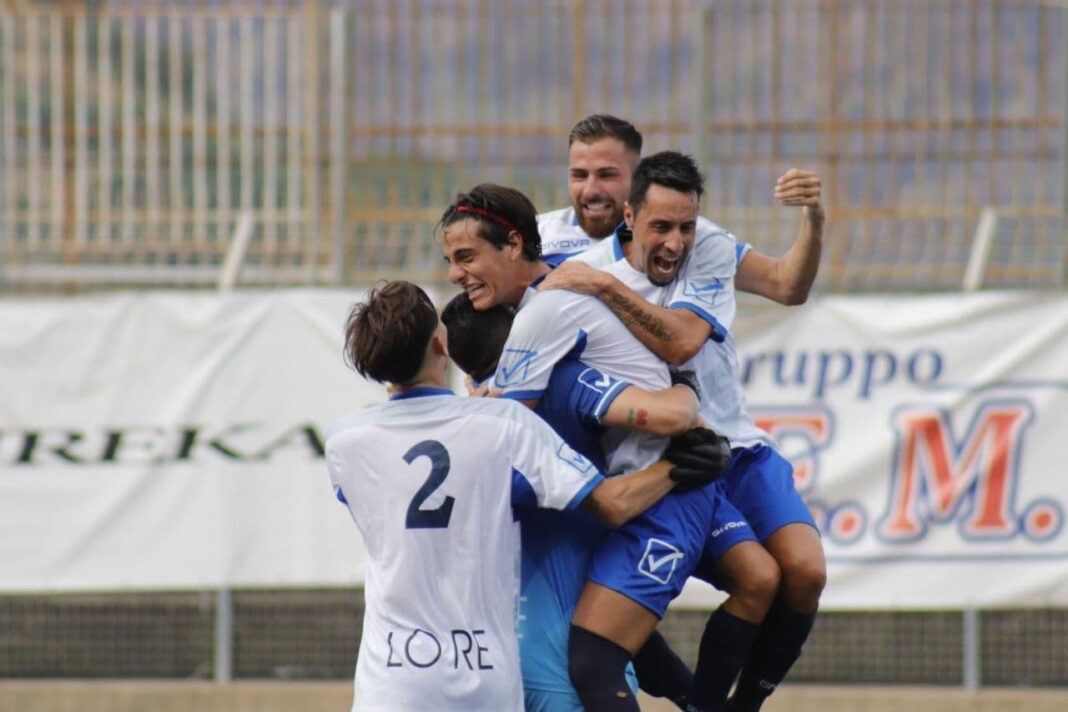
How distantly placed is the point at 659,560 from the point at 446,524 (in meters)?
0.79

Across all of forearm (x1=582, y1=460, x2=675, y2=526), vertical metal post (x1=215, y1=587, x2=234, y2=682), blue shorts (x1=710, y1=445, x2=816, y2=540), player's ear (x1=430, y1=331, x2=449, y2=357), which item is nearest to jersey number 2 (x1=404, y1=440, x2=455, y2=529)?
player's ear (x1=430, y1=331, x2=449, y2=357)

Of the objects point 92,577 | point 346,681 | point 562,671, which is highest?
point 562,671

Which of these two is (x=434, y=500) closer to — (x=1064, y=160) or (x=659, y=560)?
(x=659, y=560)

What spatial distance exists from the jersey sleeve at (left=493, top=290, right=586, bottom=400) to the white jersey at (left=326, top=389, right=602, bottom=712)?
33cm

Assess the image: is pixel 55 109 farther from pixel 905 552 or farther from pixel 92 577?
pixel 905 552

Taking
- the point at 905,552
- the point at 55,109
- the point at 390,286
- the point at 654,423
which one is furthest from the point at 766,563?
the point at 55,109

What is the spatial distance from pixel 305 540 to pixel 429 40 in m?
3.06

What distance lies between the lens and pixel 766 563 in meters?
5.52

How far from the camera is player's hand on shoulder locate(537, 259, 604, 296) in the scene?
17.2ft

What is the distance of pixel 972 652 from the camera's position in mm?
9328

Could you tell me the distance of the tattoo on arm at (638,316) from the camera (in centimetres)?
522

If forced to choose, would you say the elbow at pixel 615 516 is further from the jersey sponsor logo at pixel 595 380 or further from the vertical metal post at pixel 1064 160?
the vertical metal post at pixel 1064 160

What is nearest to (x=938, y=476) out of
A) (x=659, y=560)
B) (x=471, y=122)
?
(x=471, y=122)

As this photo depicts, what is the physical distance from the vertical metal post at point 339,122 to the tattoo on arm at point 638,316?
4879 mm
